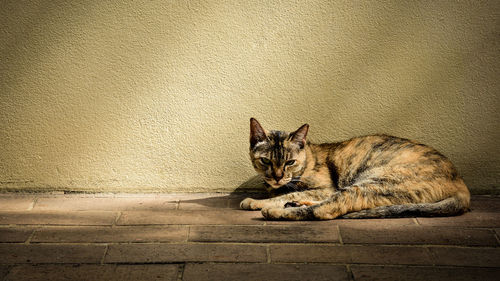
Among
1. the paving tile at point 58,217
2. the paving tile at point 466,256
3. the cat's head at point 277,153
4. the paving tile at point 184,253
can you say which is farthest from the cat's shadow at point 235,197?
the paving tile at point 466,256

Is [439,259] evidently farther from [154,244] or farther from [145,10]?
[145,10]

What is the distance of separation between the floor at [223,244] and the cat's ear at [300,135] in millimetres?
578

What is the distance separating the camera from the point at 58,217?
2775 millimetres

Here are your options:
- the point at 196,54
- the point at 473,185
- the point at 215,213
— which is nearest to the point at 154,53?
the point at 196,54

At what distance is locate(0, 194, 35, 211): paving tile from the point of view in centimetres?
294

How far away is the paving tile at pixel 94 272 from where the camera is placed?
79.3 inches

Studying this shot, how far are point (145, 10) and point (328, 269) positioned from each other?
210 centimetres

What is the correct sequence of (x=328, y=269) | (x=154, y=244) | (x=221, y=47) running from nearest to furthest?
(x=328, y=269) < (x=154, y=244) < (x=221, y=47)

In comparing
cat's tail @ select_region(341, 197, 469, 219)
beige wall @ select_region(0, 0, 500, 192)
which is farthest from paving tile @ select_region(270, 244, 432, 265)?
beige wall @ select_region(0, 0, 500, 192)

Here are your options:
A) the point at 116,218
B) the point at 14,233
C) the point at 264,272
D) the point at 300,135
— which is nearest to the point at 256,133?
the point at 300,135

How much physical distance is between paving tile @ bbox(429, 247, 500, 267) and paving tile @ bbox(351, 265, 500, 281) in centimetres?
6

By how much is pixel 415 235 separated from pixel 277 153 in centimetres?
101

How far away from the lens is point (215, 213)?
114 inches

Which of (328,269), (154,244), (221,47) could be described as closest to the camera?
(328,269)
